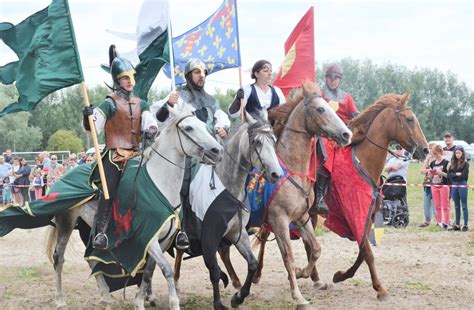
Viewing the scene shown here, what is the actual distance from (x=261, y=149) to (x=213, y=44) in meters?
2.32

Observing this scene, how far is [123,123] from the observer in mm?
6562

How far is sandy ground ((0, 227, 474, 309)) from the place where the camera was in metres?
7.47

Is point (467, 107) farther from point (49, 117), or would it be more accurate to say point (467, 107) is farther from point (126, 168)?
point (126, 168)

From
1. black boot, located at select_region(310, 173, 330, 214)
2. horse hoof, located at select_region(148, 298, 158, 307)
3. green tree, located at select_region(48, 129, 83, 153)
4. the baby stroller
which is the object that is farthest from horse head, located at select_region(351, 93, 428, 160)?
green tree, located at select_region(48, 129, 83, 153)

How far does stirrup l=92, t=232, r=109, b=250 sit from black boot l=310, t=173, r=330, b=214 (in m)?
2.81

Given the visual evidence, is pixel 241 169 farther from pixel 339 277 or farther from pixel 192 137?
pixel 339 277

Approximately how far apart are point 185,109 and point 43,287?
3837mm

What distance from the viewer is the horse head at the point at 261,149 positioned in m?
6.39

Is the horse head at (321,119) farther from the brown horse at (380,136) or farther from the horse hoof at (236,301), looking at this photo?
the horse hoof at (236,301)

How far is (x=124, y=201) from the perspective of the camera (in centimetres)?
634

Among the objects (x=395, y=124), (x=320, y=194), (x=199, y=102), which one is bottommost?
(x=320, y=194)

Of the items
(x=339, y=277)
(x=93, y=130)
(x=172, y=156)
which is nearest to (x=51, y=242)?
(x=93, y=130)

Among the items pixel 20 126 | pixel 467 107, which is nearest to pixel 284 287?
pixel 20 126

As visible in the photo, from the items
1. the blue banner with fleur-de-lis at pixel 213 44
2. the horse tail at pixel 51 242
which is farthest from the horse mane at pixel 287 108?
the horse tail at pixel 51 242
